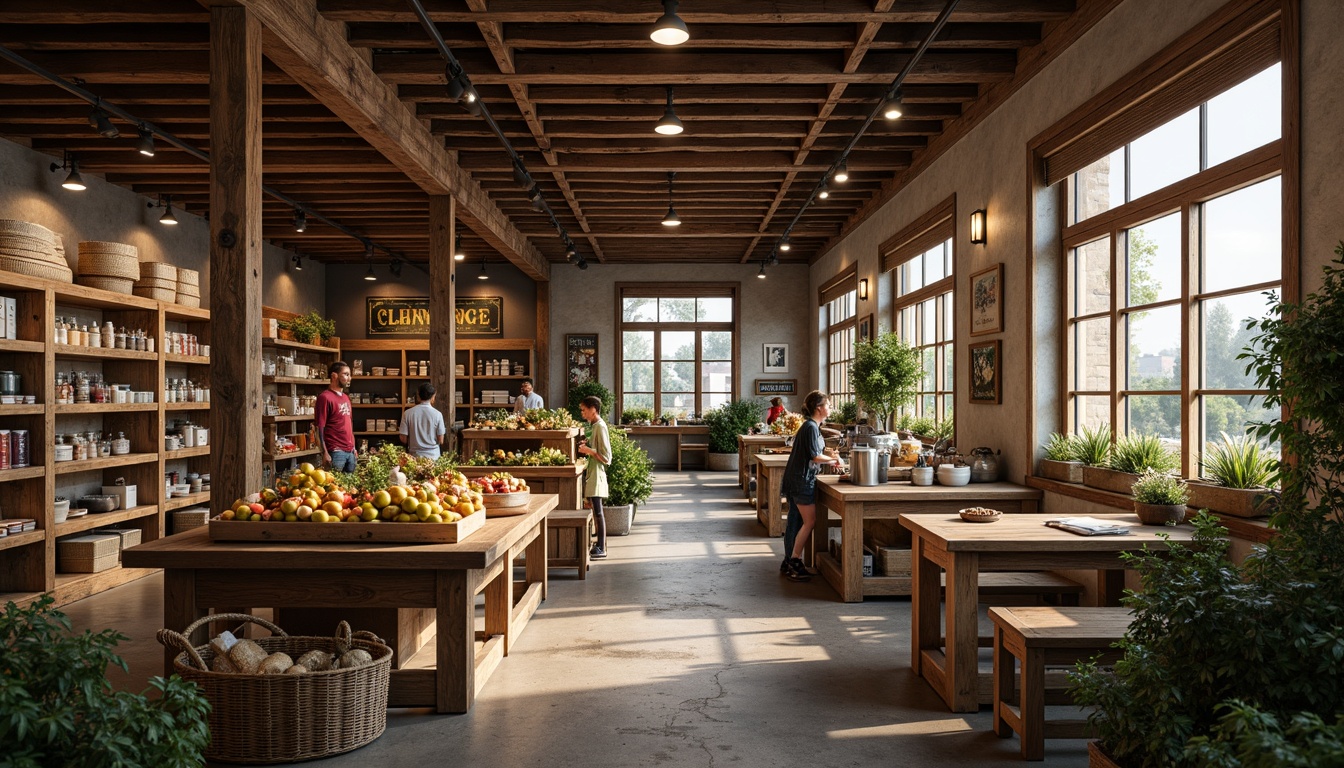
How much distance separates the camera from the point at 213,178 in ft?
14.6

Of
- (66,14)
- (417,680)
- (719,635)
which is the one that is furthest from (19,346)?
(719,635)

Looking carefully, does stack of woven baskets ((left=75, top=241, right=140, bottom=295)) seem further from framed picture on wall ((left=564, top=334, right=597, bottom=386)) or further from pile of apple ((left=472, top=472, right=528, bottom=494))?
framed picture on wall ((left=564, top=334, right=597, bottom=386))

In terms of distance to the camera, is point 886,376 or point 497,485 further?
point 886,376

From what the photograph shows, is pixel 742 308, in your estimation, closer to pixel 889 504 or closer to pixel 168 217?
pixel 168 217

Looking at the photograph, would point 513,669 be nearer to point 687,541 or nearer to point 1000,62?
point 687,541

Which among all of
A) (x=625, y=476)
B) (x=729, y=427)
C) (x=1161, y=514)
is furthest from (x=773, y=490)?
(x=729, y=427)

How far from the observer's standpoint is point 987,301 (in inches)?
275

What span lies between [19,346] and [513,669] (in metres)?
4.30

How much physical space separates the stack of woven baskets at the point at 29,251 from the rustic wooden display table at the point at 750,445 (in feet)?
23.9

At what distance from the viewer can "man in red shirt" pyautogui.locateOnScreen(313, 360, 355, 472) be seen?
26.9 ft

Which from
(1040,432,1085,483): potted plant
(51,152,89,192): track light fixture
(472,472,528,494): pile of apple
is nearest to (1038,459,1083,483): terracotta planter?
(1040,432,1085,483): potted plant

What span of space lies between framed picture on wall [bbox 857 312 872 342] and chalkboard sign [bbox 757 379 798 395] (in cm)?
476

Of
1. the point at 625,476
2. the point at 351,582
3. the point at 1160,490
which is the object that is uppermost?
the point at 1160,490

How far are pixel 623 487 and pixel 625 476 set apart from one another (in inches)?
4.7
